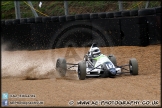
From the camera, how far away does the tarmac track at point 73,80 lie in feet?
26.9

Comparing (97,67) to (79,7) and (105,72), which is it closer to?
(105,72)

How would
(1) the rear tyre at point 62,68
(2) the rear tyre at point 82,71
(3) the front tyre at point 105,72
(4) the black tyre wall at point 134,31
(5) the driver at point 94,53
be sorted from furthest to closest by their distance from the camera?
(4) the black tyre wall at point 134,31
(1) the rear tyre at point 62,68
(5) the driver at point 94,53
(3) the front tyre at point 105,72
(2) the rear tyre at point 82,71

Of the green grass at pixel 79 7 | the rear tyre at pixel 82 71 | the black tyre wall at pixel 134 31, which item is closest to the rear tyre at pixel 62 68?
the rear tyre at pixel 82 71

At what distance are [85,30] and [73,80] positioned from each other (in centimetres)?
580

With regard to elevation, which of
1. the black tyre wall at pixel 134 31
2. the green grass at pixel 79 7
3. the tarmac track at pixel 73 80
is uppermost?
the green grass at pixel 79 7

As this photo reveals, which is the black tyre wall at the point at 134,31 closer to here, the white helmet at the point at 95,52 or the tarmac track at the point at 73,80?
the tarmac track at the point at 73,80

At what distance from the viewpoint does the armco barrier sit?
1518 cm

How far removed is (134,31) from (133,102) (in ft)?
26.1

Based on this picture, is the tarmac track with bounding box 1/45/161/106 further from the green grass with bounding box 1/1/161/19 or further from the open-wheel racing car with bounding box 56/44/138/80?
the green grass with bounding box 1/1/161/19

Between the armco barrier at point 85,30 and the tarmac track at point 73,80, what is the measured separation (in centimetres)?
35

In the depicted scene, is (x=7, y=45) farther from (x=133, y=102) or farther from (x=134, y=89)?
(x=133, y=102)

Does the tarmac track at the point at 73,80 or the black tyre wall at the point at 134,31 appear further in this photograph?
the black tyre wall at the point at 134,31

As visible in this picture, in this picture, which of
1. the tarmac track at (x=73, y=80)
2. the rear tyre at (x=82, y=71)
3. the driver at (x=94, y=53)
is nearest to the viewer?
the tarmac track at (x=73, y=80)

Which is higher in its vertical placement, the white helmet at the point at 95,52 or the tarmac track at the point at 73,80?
the white helmet at the point at 95,52
